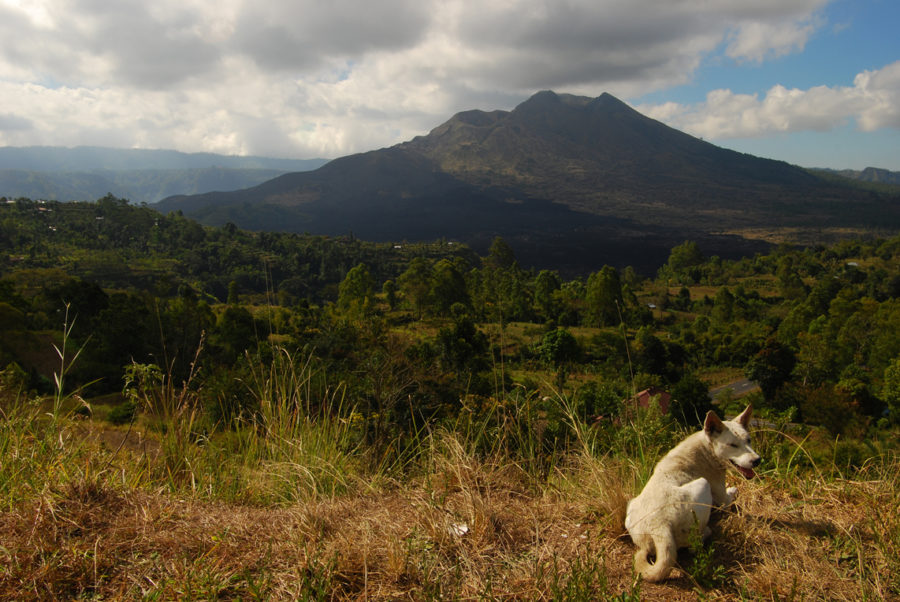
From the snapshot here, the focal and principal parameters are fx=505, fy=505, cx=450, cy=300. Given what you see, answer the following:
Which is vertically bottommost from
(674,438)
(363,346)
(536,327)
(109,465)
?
(536,327)

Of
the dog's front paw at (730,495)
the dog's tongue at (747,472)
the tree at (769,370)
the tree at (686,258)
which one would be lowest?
the tree at (769,370)

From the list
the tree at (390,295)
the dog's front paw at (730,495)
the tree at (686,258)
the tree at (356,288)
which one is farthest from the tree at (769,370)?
the tree at (686,258)

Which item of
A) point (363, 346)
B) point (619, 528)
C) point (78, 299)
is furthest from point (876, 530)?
point (78, 299)

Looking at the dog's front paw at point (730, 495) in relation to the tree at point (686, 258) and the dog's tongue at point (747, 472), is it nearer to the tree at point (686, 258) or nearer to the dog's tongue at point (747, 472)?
the dog's tongue at point (747, 472)

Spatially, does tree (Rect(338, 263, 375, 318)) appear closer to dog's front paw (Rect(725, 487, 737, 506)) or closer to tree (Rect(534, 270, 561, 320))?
tree (Rect(534, 270, 561, 320))

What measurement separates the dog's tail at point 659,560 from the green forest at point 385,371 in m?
0.12

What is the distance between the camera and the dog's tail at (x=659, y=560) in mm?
1945

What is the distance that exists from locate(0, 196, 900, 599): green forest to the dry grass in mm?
25

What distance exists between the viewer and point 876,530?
216cm

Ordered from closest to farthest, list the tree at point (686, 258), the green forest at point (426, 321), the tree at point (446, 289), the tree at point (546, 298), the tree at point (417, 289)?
1. the green forest at point (426, 321)
2. the tree at point (417, 289)
3. the tree at point (446, 289)
4. the tree at point (546, 298)
5. the tree at point (686, 258)

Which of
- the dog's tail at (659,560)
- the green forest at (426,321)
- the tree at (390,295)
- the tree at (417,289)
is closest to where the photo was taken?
the dog's tail at (659,560)

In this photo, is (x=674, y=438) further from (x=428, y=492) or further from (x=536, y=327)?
(x=536, y=327)

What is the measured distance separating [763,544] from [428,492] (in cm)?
147

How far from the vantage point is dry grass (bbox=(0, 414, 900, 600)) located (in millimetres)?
1816
